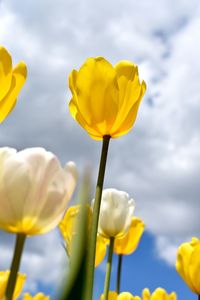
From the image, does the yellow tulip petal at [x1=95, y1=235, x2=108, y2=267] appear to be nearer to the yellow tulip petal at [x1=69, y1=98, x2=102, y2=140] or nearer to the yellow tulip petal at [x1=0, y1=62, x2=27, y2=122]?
the yellow tulip petal at [x1=69, y1=98, x2=102, y2=140]

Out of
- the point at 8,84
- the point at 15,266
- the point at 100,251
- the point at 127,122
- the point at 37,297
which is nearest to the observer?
the point at 15,266

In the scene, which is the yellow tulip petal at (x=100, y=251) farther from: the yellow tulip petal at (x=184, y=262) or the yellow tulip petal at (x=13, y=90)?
the yellow tulip petal at (x=13, y=90)

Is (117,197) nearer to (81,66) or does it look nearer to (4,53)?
(81,66)

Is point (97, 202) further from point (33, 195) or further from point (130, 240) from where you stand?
point (130, 240)

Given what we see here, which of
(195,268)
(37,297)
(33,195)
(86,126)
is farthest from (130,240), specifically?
(33,195)

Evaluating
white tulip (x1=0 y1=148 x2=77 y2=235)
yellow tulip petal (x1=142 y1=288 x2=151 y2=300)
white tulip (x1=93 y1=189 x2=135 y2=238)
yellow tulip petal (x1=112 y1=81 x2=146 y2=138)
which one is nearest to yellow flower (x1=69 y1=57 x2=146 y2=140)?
yellow tulip petal (x1=112 y1=81 x2=146 y2=138)

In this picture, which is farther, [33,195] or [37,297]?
[37,297]
